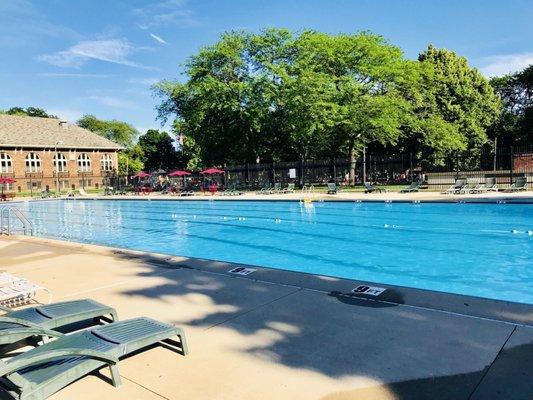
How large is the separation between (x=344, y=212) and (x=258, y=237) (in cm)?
624

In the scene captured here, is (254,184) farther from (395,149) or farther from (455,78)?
(455,78)

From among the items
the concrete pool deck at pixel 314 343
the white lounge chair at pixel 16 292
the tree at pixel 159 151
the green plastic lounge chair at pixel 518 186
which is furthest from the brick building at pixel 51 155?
the concrete pool deck at pixel 314 343

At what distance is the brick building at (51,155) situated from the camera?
59.1 meters

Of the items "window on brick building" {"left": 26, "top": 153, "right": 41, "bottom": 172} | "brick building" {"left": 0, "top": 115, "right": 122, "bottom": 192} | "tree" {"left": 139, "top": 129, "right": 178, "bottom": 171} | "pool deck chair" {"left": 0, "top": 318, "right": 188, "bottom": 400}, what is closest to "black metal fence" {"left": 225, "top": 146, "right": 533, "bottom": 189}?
"pool deck chair" {"left": 0, "top": 318, "right": 188, "bottom": 400}

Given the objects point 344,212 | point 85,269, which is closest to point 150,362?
point 85,269

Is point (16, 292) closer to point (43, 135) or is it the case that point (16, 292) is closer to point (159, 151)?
point (43, 135)

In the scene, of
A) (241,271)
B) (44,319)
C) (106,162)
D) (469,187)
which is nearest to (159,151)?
(106,162)

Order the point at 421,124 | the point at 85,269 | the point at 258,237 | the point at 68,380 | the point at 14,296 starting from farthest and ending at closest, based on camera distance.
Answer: the point at 421,124 < the point at 258,237 < the point at 85,269 < the point at 14,296 < the point at 68,380

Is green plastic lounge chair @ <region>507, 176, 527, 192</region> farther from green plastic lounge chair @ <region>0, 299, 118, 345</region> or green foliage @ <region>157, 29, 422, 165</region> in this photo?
green plastic lounge chair @ <region>0, 299, 118, 345</region>

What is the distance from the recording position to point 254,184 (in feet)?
134

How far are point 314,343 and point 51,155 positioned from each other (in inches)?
2647

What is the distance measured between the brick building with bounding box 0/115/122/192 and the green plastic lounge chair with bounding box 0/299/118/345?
60270 mm

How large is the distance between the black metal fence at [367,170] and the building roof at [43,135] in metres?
33.8

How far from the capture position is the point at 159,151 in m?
82.2
